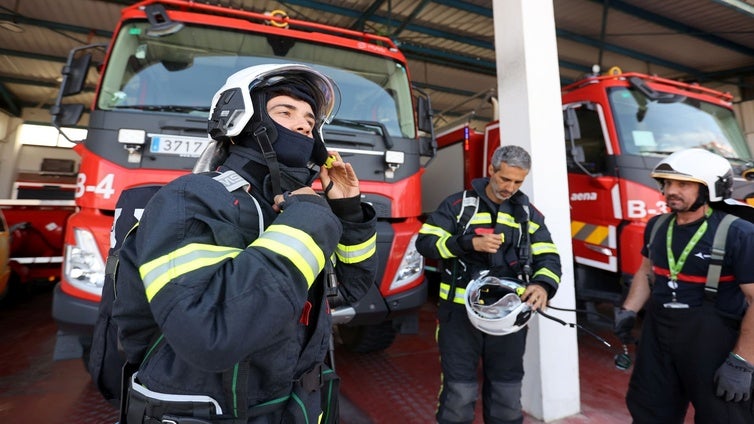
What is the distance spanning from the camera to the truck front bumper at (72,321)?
2.02m

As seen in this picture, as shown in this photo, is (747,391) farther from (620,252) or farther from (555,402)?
(620,252)

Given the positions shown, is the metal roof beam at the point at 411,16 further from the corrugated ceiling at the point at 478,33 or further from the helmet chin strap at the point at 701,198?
the helmet chin strap at the point at 701,198

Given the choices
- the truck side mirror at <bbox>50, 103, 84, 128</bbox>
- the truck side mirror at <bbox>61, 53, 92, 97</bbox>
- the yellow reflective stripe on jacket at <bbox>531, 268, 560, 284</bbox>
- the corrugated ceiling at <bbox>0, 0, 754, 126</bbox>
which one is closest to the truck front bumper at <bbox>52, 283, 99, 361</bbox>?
the truck side mirror at <bbox>50, 103, 84, 128</bbox>

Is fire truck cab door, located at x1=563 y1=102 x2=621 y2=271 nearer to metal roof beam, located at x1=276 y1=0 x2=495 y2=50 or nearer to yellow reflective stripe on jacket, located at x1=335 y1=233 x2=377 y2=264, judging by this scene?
yellow reflective stripe on jacket, located at x1=335 y1=233 x2=377 y2=264

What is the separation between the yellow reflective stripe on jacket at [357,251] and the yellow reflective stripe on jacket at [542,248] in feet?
4.05

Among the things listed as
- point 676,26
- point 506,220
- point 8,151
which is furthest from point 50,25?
point 676,26

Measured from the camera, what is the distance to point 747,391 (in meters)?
1.61

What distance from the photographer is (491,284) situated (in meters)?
1.98

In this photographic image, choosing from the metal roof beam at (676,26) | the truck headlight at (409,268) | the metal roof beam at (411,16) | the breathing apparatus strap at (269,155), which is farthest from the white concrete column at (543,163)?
the metal roof beam at (676,26)

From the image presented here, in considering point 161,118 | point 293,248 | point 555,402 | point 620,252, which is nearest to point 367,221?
point 293,248

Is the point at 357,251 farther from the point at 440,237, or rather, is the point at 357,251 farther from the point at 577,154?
the point at 577,154

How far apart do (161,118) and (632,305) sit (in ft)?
9.72

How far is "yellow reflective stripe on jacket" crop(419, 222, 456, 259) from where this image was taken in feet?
6.91

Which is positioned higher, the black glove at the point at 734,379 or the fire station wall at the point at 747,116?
the fire station wall at the point at 747,116
